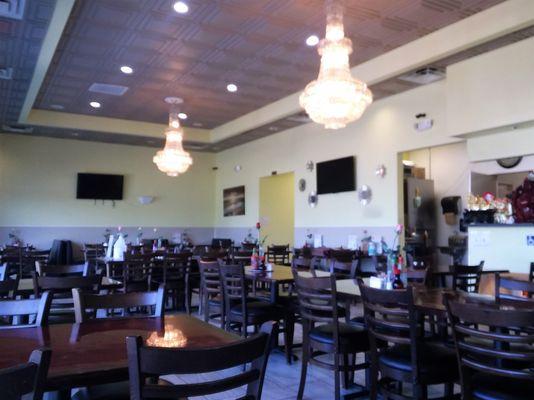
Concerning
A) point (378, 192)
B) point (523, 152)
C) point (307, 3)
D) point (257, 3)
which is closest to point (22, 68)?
point (257, 3)

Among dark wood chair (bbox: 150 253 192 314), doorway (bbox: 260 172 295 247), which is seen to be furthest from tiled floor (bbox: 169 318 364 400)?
doorway (bbox: 260 172 295 247)

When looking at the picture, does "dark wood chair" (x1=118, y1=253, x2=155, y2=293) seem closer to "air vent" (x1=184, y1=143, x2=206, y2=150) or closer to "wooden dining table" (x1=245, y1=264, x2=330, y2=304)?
"wooden dining table" (x1=245, y1=264, x2=330, y2=304)

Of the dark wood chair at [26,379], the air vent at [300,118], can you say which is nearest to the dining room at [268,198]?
the dark wood chair at [26,379]

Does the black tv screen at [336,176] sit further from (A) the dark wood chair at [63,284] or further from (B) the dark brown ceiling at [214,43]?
(A) the dark wood chair at [63,284]

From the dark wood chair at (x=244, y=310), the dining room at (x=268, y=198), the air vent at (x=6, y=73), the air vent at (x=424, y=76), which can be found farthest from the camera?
the air vent at (x=6, y=73)

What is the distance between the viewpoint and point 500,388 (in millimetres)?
2074

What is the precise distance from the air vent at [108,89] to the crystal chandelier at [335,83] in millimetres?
4592

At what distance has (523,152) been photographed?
5.71m

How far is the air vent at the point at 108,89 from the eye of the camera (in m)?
8.12

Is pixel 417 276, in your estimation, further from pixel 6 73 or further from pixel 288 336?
pixel 6 73

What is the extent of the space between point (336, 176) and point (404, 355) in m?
6.36

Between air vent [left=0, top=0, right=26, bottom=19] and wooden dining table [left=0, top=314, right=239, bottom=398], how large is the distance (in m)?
4.26

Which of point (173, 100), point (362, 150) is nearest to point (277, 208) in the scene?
point (362, 150)

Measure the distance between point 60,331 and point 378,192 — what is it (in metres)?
6.63
